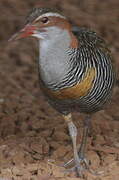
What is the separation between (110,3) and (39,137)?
4.85 metres

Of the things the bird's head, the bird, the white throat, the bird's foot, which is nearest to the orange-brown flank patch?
the bird

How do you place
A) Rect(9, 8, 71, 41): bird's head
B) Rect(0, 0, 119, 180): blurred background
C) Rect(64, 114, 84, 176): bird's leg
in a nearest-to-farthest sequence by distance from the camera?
Rect(9, 8, 71, 41): bird's head < Rect(64, 114, 84, 176): bird's leg < Rect(0, 0, 119, 180): blurred background

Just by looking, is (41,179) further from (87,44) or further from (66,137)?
(87,44)

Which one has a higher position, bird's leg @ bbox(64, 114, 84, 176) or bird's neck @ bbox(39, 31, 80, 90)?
bird's neck @ bbox(39, 31, 80, 90)

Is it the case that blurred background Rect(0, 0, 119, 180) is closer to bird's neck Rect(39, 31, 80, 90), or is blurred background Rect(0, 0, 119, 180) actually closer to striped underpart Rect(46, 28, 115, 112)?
striped underpart Rect(46, 28, 115, 112)

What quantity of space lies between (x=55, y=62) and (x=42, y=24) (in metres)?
0.37

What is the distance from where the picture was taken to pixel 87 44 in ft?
18.0

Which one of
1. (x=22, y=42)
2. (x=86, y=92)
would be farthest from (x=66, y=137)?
(x=22, y=42)

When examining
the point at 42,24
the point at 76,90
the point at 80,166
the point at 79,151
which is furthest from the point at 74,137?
the point at 42,24

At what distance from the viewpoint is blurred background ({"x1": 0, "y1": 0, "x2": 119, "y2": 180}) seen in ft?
19.2

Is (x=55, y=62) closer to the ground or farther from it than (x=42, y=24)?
closer to the ground

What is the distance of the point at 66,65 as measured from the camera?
199 inches

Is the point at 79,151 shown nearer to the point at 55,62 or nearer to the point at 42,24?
the point at 55,62

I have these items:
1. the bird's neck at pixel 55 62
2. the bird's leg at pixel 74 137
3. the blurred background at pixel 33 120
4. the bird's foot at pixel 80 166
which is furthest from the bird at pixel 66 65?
the blurred background at pixel 33 120
